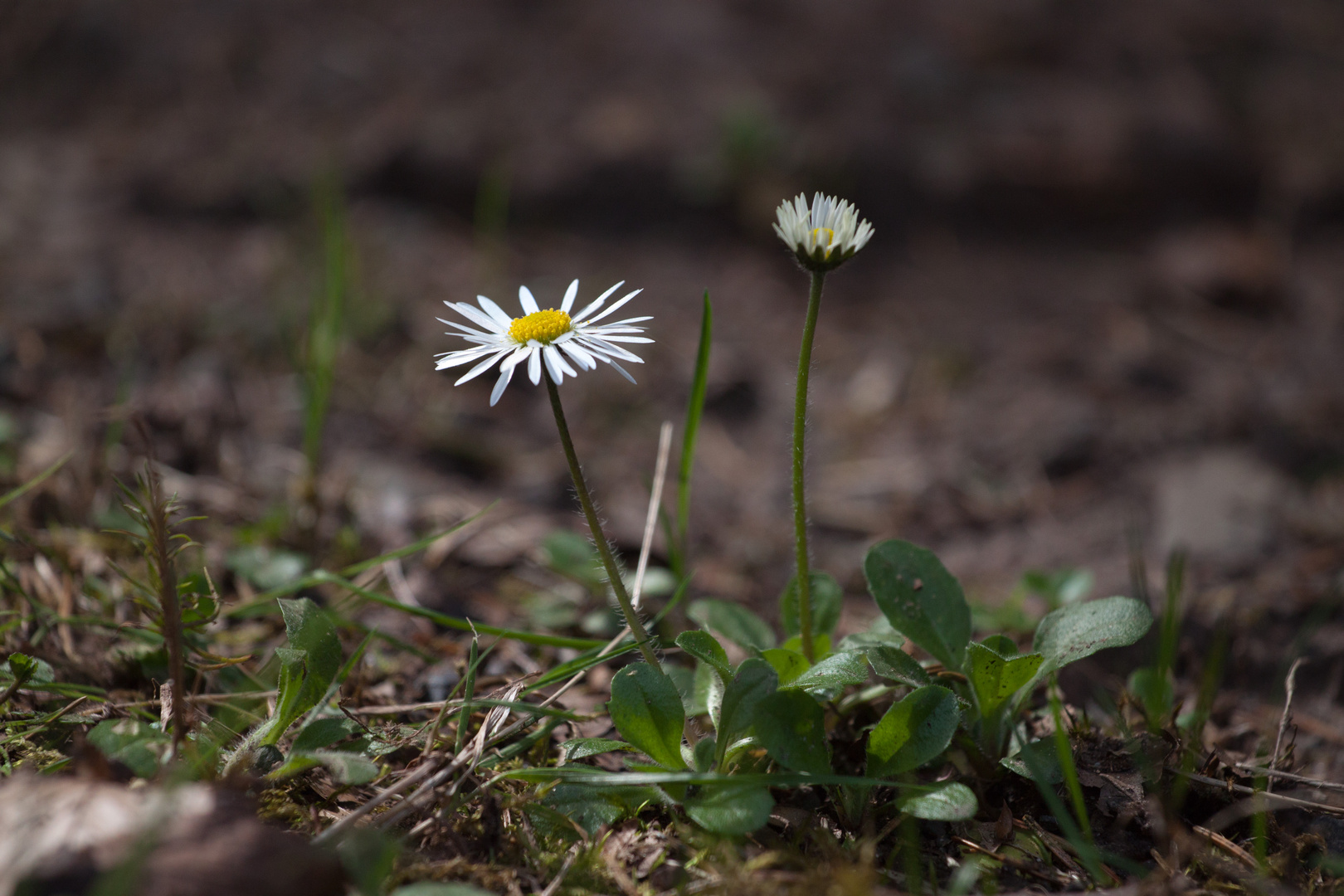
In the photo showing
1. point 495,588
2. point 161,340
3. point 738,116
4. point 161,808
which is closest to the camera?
point 161,808

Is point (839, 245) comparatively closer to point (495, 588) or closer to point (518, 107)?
point (495, 588)

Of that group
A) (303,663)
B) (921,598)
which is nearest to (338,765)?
(303,663)

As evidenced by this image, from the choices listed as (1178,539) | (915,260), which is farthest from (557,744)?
(915,260)

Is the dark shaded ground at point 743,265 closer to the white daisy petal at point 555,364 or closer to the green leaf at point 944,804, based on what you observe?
the green leaf at point 944,804

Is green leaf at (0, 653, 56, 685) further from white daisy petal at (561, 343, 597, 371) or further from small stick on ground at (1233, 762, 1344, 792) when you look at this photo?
small stick on ground at (1233, 762, 1344, 792)

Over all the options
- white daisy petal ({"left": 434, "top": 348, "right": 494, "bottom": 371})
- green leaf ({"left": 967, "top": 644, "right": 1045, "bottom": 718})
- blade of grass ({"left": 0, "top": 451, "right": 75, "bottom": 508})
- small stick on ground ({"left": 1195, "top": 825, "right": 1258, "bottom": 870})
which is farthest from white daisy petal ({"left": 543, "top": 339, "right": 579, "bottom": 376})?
small stick on ground ({"left": 1195, "top": 825, "right": 1258, "bottom": 870})

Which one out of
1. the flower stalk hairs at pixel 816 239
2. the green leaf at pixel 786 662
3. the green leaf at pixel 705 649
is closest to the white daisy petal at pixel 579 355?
the flower stalk hairs at pixel 816 239
